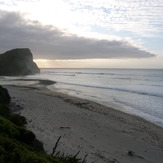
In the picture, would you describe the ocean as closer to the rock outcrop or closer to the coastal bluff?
the rock outcrop

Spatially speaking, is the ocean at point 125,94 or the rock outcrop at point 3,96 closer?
the rock outcrop at point 3,96

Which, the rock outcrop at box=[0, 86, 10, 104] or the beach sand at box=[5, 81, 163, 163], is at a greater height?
the rock outcrop at box=[0, 86, 10, 104]

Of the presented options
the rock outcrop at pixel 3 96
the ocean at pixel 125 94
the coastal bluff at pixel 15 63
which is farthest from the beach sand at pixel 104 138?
the coastal bluff at pixel 15 63

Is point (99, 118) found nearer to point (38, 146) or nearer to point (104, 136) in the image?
point (104, 136)

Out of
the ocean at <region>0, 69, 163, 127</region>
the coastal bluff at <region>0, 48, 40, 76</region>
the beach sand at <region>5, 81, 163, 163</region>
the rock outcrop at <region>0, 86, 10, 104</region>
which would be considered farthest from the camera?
the coastal bluff at <region>0, 48, 40, 76</region>

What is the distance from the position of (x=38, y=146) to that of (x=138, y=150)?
4.63 m

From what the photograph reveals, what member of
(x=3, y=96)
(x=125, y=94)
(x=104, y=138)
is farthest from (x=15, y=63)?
(x=104, y=138)

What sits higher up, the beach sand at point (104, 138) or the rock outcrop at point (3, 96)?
the rock outcrop at point (3, 96)

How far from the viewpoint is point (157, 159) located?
694cm

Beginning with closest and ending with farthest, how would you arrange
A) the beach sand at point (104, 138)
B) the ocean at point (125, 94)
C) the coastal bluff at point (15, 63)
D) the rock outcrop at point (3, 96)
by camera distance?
1. the beach sand at point (104, 138)
2. the rock outcrop at point (3, 96)
3. the ocean at point (125, 94)
4. the coastal bluff at point (15, 63)

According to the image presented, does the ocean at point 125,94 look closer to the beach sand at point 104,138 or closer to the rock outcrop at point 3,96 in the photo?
the beach sand at point 104,138

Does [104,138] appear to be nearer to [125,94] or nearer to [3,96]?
[3,96]

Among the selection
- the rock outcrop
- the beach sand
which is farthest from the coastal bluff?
the beach sand

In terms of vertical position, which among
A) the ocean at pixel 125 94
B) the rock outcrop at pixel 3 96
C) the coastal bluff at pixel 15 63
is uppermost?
the coastal bluff at pixel 15 63
